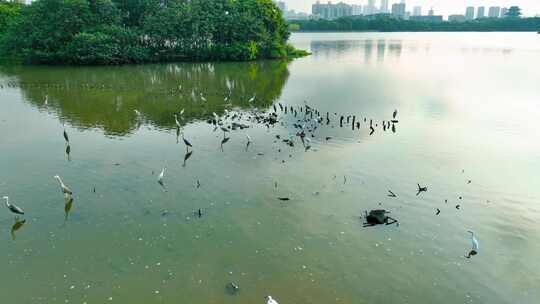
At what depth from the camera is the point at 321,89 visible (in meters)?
31.6

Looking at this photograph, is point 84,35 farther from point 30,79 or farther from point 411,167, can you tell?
point 411,167

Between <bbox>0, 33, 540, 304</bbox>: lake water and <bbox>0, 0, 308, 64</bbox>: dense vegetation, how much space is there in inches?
933

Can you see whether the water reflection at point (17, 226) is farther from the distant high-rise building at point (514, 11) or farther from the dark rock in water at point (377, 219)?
the distant high-rise building at point (514, 11)

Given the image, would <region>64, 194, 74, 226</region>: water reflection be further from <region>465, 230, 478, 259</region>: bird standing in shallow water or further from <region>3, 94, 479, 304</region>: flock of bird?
<region>465, 230, 478, 259</region>: bird standing in shallow water

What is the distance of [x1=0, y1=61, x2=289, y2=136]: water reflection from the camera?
76.0 ft

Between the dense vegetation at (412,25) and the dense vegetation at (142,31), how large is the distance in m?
90.7

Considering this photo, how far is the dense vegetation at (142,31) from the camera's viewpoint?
4578 cm

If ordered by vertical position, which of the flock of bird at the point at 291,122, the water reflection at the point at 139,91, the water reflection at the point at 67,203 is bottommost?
the water reflection at the point at 67,203

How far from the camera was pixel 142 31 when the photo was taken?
50.4 metres

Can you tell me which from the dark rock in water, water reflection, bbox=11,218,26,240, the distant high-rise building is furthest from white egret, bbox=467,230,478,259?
the distant high-rise building

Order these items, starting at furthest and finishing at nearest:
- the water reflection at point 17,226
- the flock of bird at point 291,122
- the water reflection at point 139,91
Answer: the water reflection at point 139,91 → the flock of bird at point 291,122 → the water reflection at point 17,226

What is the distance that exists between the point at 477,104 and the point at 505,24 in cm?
14857

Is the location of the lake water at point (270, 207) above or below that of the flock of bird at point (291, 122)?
below

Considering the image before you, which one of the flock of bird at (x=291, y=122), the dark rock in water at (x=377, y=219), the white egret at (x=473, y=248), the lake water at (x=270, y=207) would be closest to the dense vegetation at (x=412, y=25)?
the flock of bird at (x=291, y=122)
